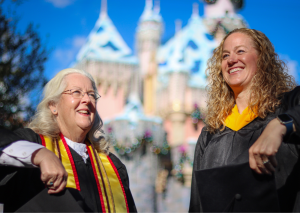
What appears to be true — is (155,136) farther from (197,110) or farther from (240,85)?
(240,85)

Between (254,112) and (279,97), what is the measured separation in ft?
0.62

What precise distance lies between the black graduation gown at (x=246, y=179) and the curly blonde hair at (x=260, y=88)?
93mm

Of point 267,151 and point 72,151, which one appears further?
point 72,151

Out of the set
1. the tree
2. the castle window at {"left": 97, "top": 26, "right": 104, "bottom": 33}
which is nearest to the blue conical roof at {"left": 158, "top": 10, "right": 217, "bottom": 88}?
the castle window at {"left": 97, "top": 26, "right": 104, "bottom": 33}

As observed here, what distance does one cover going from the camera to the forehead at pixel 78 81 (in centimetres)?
236

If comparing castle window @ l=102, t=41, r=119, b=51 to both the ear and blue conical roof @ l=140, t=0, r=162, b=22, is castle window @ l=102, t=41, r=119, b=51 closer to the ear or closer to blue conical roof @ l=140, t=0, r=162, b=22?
blue conical roof @ l=140, t=0, r=162, b=22

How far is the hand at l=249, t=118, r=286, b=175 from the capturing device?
4.96ft

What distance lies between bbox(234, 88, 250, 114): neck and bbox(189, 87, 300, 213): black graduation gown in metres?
0.18

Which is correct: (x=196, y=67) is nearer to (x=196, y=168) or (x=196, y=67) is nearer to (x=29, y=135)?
(x=196, y=168)

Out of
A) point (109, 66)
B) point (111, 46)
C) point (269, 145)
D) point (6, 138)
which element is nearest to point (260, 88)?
point (269, 145)

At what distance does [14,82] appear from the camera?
8539 mm

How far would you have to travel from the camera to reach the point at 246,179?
1610 mm

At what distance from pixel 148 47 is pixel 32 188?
22.2 meters

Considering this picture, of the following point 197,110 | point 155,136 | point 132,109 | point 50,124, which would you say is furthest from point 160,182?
point 50,124
